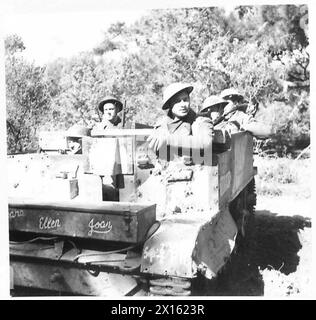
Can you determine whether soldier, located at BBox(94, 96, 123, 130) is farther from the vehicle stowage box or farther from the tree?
the vehicle stowage box

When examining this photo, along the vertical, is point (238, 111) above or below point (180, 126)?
above

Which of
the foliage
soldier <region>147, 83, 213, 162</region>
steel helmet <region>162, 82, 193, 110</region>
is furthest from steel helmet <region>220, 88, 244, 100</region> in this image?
steel helmet <region>162, 82, 193, 110</region>

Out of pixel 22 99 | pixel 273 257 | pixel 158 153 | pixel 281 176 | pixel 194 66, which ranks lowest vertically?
pixel 273 257

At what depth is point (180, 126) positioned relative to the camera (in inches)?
151

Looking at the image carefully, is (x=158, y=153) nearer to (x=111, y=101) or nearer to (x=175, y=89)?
(x=175, y=89)

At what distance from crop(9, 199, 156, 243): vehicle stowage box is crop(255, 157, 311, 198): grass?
10.1 ft

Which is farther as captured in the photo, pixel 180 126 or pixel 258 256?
pixel 258 256

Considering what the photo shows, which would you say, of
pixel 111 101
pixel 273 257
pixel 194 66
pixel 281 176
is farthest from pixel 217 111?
pixel 281 176

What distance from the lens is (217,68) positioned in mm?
5141

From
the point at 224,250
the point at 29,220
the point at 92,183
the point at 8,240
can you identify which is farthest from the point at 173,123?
the point at 8,240

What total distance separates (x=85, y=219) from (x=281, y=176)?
14.5 ft

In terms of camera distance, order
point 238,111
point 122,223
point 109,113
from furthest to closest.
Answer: point 238,111, point 109,113, point 122,223
